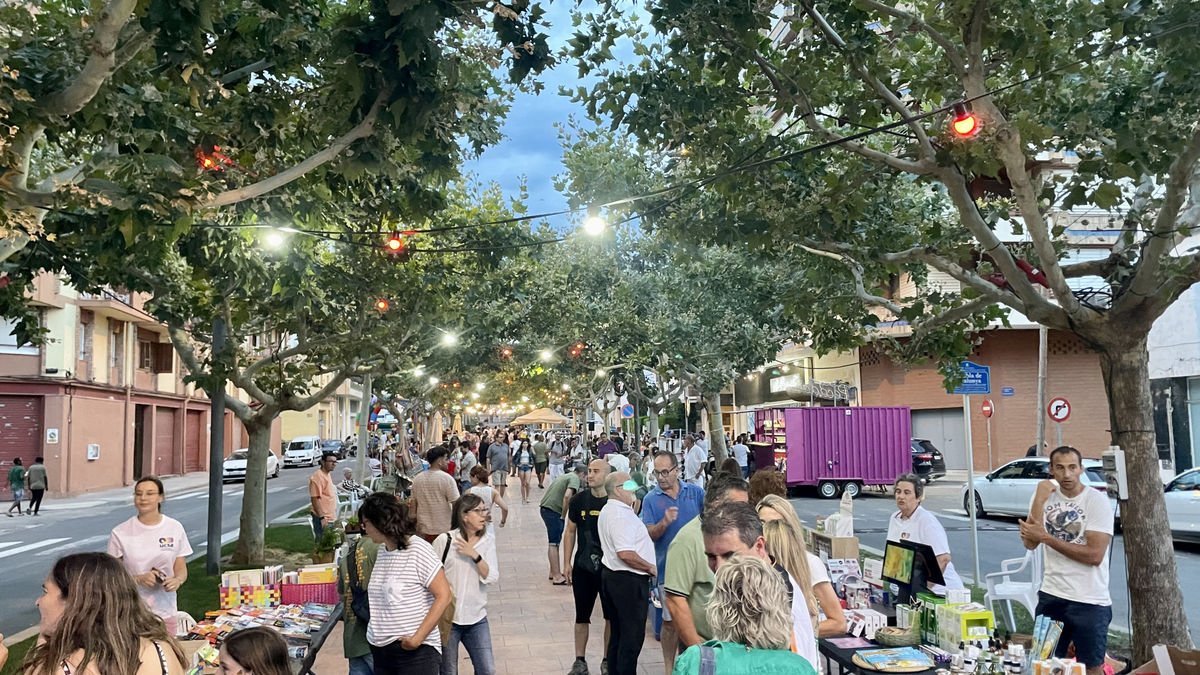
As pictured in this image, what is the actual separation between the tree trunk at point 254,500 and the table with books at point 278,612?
613 cm

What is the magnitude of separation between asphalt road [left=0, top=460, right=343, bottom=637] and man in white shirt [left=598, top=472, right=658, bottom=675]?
772cm

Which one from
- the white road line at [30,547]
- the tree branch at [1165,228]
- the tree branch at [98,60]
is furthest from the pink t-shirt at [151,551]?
the white road line at [30,547]

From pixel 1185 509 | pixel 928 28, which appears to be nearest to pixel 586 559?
pixel 928 28

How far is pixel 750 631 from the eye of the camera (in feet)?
9.44

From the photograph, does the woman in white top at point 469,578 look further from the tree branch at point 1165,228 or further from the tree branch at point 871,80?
the tree branch at point 1165,228

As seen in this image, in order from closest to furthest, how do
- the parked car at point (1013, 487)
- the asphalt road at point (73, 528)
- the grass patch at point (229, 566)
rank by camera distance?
the grass patch at point (229, 566)
the asphalt road at point (73, 528)
the parked car at point (1013, 487)

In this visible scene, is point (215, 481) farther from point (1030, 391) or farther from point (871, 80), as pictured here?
point (1030, 391)

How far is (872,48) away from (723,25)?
1.31m

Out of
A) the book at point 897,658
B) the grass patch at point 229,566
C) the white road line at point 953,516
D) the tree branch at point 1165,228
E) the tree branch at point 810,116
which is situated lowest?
the white road line at point 953,516

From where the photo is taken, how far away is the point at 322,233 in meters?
9.66

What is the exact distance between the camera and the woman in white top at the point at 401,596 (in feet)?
15.8

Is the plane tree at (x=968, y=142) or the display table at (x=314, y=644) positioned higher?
the plane tree at (x=968, y=142)

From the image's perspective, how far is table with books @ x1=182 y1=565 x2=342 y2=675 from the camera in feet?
17.8

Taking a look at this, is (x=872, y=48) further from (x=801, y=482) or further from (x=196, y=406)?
(x=196, y=406)
